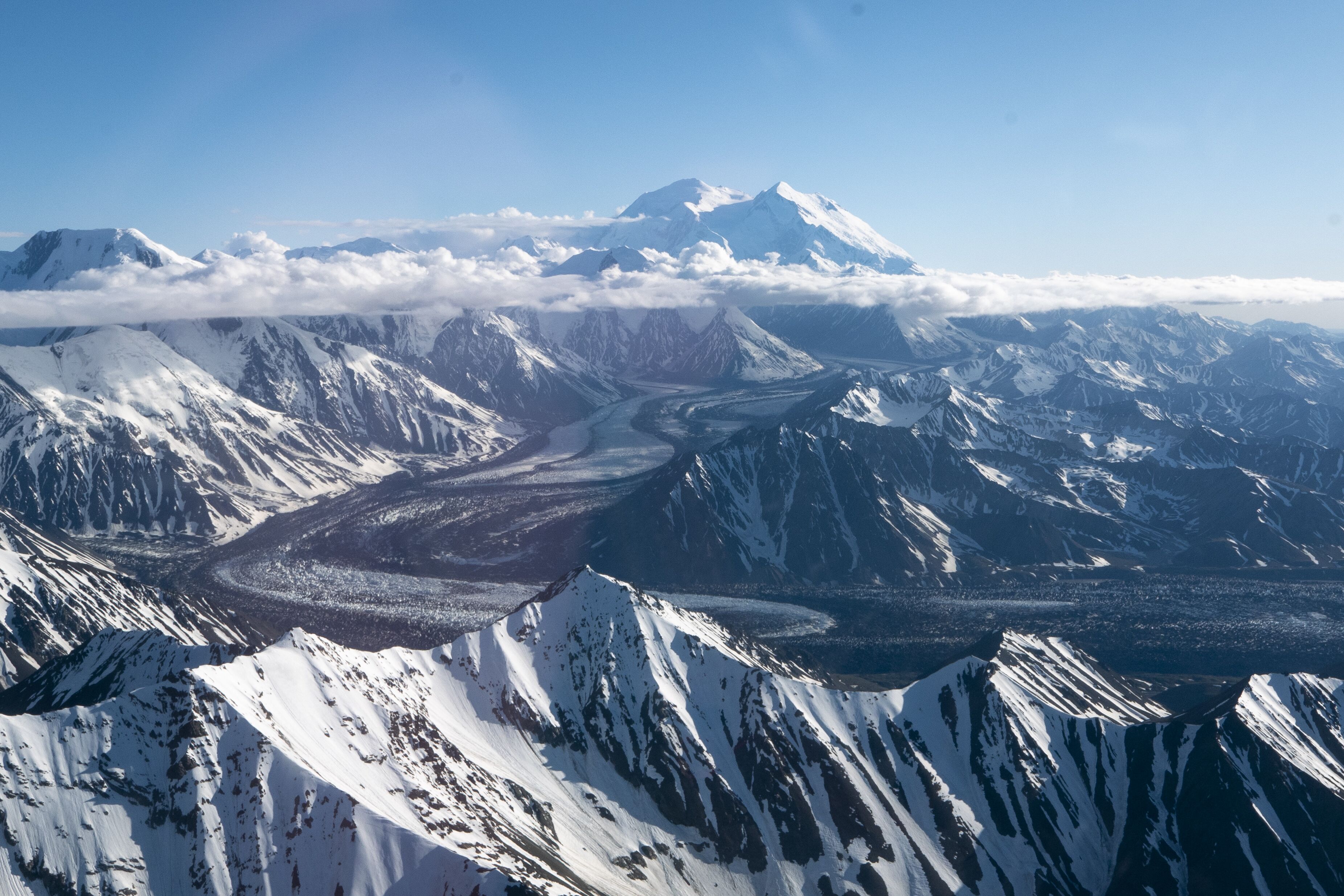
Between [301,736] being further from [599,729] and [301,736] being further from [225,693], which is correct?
[599,729]

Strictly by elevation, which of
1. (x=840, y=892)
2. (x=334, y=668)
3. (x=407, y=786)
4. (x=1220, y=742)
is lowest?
(x=840, y=892)

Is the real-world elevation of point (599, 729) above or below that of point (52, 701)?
below

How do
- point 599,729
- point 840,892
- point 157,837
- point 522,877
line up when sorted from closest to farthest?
point 522,877 < point 157,837 < point 840,892 < point 599,729

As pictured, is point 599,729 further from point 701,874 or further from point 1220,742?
point 1220,742

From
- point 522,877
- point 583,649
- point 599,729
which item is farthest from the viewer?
point 583,649

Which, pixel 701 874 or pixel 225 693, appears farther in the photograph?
pixel 701 874

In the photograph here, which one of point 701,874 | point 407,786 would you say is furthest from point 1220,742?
point 407,786

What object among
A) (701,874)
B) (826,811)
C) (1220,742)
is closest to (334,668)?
(701,874)
